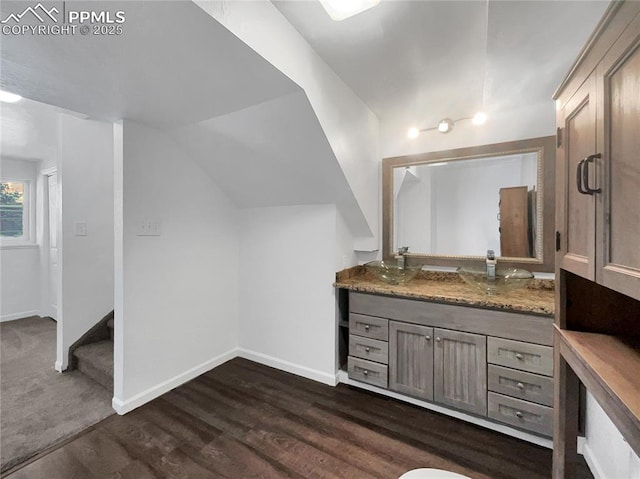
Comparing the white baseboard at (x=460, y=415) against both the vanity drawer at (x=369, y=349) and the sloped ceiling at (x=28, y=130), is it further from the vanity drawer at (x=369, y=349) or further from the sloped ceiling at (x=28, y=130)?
the sloped ceiling at (x=28, y=130)

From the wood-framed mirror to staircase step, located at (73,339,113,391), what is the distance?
2.55m

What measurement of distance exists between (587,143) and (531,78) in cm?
111

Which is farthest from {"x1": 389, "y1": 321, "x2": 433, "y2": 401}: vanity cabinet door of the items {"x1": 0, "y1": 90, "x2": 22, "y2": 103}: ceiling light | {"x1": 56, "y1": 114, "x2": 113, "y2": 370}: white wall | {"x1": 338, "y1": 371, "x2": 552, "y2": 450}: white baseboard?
{"x1": 0, "y1": 90, "x2": 22, "y2": 103}: ceiling light

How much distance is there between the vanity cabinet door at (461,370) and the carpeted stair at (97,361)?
251 centimetres

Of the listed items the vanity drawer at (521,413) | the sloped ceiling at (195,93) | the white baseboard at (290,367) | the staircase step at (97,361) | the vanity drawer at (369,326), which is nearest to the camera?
the sloped ceiling at (195,93)

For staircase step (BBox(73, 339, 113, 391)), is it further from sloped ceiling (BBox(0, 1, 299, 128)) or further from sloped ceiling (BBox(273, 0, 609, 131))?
sloped ceiling (BBox(273, 0, 609, 131))

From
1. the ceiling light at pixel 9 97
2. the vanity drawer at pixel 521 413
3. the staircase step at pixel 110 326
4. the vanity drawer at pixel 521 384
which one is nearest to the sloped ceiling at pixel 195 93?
the ceiling light at pixel 9 97

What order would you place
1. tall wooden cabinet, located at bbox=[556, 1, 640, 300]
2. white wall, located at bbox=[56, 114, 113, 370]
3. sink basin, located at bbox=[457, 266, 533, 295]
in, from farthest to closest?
1. white wall, located at bbox=[56, 114, 113, 370]
2. sink basin, located at bbox=[457, 266, 533, 295]
3. tall wooden cabinet, located at bbox=[556, 1, 640, 300]

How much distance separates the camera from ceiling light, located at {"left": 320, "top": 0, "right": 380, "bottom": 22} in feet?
3.82

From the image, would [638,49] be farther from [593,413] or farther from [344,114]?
[593,413]

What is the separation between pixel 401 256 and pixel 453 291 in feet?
1.88

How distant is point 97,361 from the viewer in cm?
230

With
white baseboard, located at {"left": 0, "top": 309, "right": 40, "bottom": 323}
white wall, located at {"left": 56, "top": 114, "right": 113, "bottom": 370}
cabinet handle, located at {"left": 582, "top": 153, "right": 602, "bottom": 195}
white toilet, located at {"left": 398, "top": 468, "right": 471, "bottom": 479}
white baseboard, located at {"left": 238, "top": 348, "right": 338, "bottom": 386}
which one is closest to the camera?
cabinet handle, located at {"left": 582, "top": 153, "right": 602, "bottom": 195}

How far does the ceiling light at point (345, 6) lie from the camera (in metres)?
1.16
